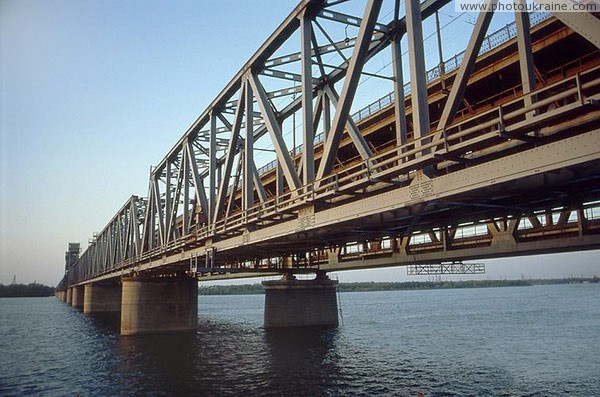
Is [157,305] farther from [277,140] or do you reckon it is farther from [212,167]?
[277,140]

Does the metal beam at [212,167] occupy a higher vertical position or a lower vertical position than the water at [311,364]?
higher

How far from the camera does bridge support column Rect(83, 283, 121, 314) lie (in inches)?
4018

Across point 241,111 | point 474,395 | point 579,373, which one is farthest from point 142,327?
point 579,373

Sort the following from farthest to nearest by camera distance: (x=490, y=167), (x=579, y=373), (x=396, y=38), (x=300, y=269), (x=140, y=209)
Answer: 1. (x=140, y=209)
2. (x=300, y=269)
3. (x=579, y=373)
4. (x=396, y=38)
5. (x=490, y=167)

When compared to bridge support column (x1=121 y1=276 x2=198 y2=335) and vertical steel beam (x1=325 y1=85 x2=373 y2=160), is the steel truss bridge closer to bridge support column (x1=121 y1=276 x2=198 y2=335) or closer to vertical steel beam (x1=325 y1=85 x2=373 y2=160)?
vertical steel beam (x1=325 y1=85 x2=373 y2=160)

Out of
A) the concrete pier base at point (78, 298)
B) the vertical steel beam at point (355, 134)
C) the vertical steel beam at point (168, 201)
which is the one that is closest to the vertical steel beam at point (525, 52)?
the vertical steel beam at point (355, 134)

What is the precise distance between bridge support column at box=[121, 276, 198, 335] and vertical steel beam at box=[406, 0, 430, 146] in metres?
40.9

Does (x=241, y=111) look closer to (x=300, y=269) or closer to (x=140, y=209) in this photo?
(x=300, y=269)

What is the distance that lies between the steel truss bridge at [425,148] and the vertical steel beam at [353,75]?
5cm

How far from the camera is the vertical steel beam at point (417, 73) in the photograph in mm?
13695

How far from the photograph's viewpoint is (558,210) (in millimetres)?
18312

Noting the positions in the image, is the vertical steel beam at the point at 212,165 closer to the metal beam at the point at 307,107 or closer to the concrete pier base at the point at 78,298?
the metal beam at the point at 307,107

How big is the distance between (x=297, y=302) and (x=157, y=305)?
651 inches

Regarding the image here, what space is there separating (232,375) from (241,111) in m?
16.4
